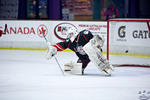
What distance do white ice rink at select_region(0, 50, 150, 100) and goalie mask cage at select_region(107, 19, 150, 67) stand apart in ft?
1.24

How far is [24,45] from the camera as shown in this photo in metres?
11.5

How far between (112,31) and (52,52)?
2343 mm

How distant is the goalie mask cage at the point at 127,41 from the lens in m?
8.67

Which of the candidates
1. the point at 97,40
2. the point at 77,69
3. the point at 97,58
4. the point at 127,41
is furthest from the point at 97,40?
the point at 127,41

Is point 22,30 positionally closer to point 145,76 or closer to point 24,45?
point 24,45

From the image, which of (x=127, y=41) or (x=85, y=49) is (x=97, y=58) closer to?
(x=85, y=49)

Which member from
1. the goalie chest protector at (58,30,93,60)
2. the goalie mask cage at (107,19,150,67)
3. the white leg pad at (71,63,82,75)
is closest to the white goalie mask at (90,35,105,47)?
the goalie chest protector at (58,30,93,60)

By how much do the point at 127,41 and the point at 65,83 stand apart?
2792 millimetres

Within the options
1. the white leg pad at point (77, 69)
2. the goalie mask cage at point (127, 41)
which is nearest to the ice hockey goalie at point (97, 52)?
the white leg pad at point (77, 69)

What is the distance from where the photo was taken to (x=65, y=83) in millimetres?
6461

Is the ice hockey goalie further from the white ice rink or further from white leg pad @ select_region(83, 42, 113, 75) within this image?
the white ice rink

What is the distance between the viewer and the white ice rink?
5496 millimetres

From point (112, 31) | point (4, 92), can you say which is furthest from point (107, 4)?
point (4, 92)

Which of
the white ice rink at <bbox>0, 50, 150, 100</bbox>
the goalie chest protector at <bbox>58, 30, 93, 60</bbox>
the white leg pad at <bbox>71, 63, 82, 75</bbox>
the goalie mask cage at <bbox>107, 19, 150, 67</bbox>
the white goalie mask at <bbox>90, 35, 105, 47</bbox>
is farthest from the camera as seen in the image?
the goalie mask cage at <bbox>107, 19, 150, 67</bbox>
